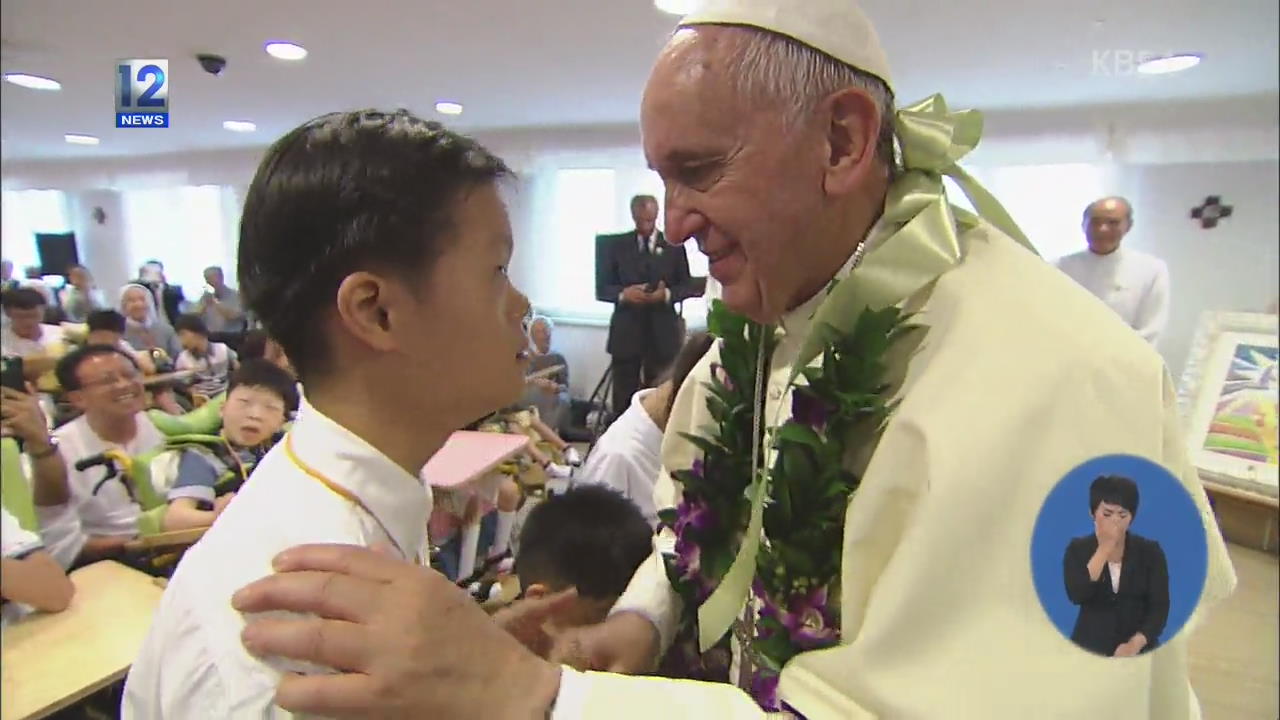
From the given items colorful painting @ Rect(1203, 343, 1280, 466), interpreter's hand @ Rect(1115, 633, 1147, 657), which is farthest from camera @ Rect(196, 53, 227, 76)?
colorful painting @ Rect(1203, 343, 1280, 466)

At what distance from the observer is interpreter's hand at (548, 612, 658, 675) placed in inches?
29.8

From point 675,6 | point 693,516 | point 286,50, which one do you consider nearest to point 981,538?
point 693,516

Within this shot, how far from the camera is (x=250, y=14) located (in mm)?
816

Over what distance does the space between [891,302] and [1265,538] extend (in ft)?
3.46

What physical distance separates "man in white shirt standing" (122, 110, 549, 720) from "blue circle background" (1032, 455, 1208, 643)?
0.38 metres

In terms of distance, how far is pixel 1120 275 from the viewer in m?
1.55

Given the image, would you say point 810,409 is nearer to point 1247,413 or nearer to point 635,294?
point 635,294

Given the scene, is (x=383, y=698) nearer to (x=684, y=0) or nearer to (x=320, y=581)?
(x=320, y=581)

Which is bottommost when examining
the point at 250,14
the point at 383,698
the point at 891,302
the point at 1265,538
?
the point at 1265,538

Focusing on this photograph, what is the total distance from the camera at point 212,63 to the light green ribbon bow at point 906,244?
2.31 feet

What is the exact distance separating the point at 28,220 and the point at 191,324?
21 centimetres

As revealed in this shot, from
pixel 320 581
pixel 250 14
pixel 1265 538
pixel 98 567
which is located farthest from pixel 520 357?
pixel 1265 538
